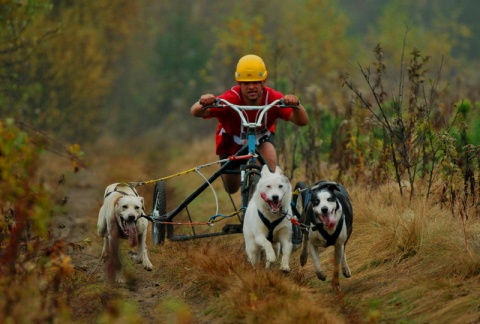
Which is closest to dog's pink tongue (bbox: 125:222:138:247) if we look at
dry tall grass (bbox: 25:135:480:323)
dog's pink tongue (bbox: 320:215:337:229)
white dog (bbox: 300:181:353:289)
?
dry tall grass (bbox: 25:135:480:323)

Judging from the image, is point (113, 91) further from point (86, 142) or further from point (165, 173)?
point (165, 173)

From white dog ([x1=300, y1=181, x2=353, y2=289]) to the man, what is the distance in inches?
61.8

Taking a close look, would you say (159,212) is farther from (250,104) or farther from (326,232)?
(326,232)

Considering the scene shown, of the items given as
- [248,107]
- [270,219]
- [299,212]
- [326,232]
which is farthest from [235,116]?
[326,232]

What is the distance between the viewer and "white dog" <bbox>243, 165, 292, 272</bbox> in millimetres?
7527

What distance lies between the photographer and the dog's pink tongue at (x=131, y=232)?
8492 millimetres

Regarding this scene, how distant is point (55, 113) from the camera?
2702 centimetres

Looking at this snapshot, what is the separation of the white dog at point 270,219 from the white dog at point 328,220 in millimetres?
184

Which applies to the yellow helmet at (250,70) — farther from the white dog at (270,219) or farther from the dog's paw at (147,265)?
the dog's paw at (147,265)

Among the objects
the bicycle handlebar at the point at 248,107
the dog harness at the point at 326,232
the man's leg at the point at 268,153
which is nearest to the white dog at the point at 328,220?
the dog harness at the point at 326,232

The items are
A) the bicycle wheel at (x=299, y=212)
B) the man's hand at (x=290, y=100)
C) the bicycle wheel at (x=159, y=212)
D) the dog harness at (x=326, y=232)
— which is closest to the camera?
the dog harness at (x=326, y=232)

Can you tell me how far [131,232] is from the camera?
27.9 ft

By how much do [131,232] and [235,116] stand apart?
1.69 m

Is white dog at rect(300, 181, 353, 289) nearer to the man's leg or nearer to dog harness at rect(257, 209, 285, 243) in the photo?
dog harness at rect(257, 209, 285, 243)
